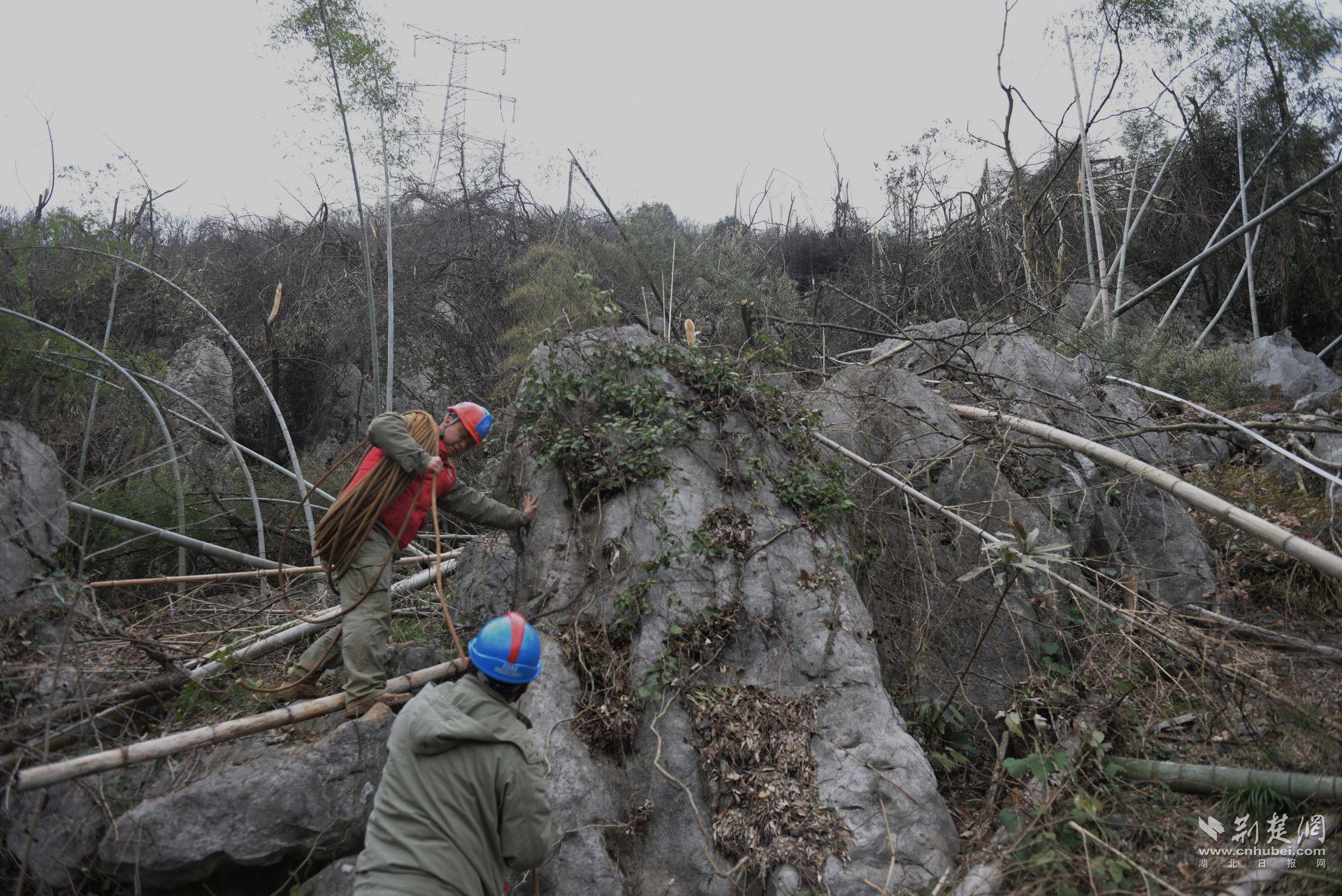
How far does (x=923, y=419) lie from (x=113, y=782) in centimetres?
540

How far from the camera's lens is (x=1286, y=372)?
8234 mm

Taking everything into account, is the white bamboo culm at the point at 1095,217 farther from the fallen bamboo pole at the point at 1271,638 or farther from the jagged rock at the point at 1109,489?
the fallen bamboo pole at the point at 1271,638

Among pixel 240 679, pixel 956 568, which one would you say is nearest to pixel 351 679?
pixel 240 679

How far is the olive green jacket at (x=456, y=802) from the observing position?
2.55 metres

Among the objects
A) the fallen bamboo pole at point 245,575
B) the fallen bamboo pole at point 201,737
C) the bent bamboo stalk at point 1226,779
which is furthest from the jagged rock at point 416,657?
the bent bamboo stalk at point 1226,779

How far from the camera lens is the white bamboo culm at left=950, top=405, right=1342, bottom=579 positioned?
3512mm

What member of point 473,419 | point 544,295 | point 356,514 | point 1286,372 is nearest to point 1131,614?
point 473,419

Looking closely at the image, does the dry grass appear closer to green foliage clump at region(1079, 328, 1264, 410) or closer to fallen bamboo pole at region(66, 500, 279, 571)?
fallen bamboo pole at region(66, 500, 279, 571)

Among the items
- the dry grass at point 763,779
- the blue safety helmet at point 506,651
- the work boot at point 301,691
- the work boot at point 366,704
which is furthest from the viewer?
the work boot at point 301,691

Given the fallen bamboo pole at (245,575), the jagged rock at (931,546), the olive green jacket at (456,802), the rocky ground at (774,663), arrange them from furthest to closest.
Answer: the fallen bamboo pole at (245,575) → the jagged rock at (931,546) → the rocky ground at (774,663) → the olive green jacket at (456,802)

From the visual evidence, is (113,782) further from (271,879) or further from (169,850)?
(271,879)

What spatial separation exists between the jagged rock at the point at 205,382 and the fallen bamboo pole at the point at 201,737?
6.19m

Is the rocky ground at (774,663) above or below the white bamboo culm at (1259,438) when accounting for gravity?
below

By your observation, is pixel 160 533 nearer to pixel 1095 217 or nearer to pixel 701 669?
pixel 701 669
